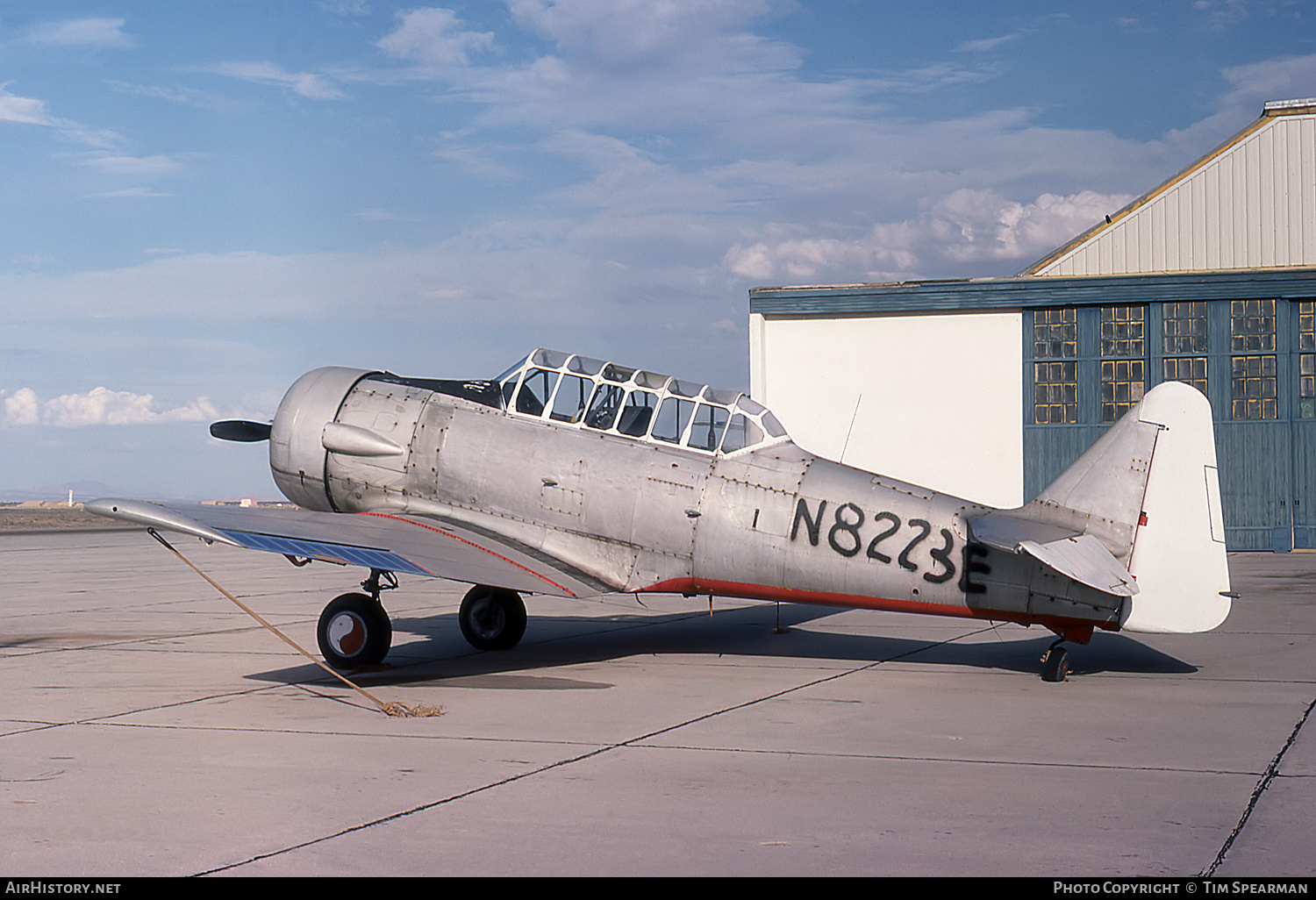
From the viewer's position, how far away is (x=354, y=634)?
10508 mm

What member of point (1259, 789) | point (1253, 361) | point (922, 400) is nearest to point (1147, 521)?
point (1259, 789)

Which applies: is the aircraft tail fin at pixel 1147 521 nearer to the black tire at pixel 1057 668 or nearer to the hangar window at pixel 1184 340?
the black tire at pixel 1057 668

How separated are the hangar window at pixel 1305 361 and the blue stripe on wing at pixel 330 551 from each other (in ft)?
82.7

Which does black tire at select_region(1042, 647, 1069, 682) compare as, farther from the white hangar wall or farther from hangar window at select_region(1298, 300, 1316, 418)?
hangar window at select_region(1298, 300, 1316, 418)

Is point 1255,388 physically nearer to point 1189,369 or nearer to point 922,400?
point 1189,369

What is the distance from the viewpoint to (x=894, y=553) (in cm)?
1007

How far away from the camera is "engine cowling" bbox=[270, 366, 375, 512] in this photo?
12.4m

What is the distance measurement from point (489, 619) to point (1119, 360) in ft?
70.4

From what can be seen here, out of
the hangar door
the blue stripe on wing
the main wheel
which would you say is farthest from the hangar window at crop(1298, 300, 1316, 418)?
the blue stripe on wing

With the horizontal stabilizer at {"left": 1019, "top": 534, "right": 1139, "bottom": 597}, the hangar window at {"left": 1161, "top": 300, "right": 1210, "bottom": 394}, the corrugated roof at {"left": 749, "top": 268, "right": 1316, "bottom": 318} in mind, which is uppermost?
the corrugated roof at {"left": 749, "top": 268, "right": 1316, "bottom": 318}

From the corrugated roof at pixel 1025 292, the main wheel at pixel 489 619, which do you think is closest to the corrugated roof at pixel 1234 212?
the corrugated roof at pixel 1025 292

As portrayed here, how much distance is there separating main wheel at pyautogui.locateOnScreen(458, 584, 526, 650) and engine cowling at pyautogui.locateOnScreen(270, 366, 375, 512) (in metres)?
1.79
